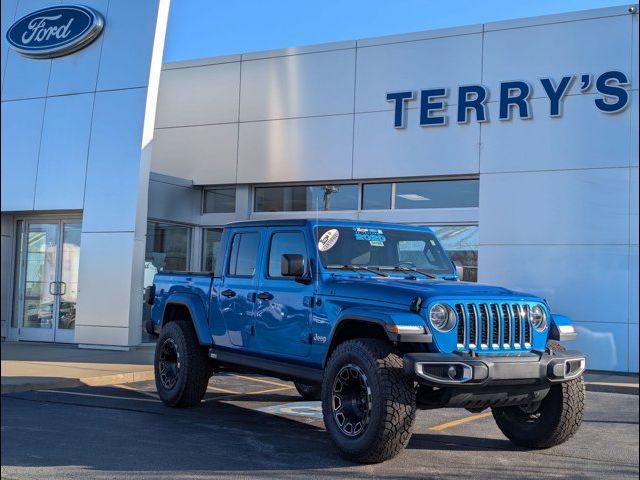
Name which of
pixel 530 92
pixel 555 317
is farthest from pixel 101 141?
pixel 555 317

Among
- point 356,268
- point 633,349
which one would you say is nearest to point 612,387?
point 633,349

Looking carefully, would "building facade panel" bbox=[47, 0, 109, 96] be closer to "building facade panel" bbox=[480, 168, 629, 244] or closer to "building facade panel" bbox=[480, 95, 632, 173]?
"building facade panel" bbox=[480, 95, 632, 173]

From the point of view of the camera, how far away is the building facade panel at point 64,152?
15133 mm

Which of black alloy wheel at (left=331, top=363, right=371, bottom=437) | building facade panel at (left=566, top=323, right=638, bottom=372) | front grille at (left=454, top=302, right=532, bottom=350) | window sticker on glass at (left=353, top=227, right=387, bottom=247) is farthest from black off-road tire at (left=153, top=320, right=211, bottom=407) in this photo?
building facade panel at (left=566, top=323, right=638, bottom=372)

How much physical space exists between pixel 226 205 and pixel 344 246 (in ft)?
34.5

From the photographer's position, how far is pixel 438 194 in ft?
49.2

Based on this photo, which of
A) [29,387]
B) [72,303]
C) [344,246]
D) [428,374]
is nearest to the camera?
[428,374]

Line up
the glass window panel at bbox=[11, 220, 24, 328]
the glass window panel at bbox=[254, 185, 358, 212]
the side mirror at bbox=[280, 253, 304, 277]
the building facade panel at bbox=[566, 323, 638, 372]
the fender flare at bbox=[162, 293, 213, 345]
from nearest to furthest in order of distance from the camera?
1. the side mirror at bbox=[280, 253, 304, 277]
2. the fender flare at bbox=[162, 293, 213, 345]
3. the building facade panel at bbox=[566, 323, 638, 372]
4. the glass window panel at bbox=[254, 185, 358, 212]
5. the glass window panel at bbox=[11, 220, 24, 328]

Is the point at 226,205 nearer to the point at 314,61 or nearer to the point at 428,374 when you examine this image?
the point at 314,61

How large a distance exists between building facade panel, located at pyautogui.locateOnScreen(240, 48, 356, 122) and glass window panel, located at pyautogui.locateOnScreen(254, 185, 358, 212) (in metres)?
1.67

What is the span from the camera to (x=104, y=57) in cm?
1534

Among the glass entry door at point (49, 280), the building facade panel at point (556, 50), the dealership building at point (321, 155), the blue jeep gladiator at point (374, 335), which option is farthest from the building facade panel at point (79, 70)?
the blue jeep gladiator at point (374, 335)

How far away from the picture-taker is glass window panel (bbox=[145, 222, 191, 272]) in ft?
52.5

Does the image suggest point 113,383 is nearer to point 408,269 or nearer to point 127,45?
point 408,269
